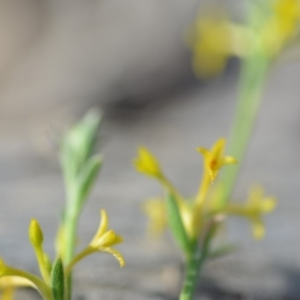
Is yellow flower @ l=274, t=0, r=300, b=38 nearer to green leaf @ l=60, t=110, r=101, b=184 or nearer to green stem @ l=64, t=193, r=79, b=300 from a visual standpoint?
green leaf @ l=60, t=110, r=101, b=184

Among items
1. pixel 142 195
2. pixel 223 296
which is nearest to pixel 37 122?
pixel 142 195

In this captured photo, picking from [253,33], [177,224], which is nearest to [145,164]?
[177,224]

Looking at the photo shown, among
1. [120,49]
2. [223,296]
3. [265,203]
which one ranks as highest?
[120,49]

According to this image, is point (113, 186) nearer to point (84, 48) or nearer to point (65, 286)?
point (65, 286)

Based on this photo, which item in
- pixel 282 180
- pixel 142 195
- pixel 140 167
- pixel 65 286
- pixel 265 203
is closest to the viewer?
pixel 65 286

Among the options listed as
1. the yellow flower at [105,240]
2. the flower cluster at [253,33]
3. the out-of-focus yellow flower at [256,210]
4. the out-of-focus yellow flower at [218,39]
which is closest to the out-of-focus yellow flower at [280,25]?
the flower cluster at [253,33]

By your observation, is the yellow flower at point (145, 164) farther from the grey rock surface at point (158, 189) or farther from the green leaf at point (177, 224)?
the grey rock surface at point (158, 189)
